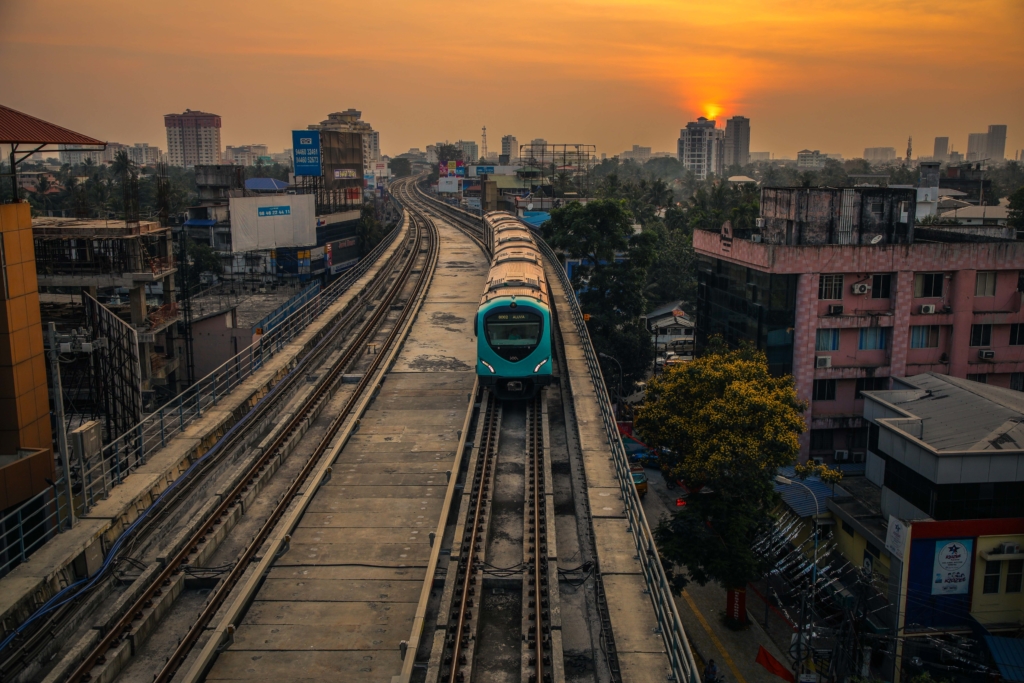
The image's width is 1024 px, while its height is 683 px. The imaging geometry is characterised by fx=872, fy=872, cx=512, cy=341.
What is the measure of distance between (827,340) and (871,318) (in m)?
1.53

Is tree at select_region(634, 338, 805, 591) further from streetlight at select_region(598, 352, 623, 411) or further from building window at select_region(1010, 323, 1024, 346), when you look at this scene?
streetlight at select_region(598, 352, 623, 411)

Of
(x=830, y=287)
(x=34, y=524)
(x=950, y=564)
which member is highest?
(x=830, y=287)

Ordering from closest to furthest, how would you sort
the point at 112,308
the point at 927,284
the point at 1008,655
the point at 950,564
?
the point at 1008,655 → the point at 950,564 → the point at 927,284 → the point at 112,308

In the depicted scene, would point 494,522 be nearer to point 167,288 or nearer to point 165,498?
point 165,498

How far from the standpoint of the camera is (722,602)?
2325 cm

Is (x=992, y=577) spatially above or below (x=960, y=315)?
below

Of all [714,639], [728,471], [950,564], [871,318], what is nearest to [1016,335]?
[871,318]

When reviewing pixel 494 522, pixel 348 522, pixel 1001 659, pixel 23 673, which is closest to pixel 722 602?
pixel 1001 659

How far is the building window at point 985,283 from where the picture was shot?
28108 mm

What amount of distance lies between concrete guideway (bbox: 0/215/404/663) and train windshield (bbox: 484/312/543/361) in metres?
5.74

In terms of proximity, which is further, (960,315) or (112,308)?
(112,308)

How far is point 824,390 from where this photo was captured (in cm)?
2809

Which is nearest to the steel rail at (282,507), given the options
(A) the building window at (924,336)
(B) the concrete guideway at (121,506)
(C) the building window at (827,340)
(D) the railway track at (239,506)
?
(D) the railway track at (239,506)

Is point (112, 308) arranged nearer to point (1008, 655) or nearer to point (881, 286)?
point (881, 286)
